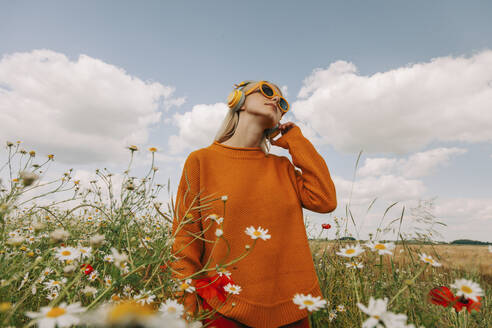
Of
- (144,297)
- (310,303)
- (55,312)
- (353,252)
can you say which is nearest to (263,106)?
(353,252)

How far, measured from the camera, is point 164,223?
3004 mm

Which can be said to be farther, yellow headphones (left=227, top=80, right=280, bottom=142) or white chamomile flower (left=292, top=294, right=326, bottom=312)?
yellow headphones (left=227, top=80, right=280, bottom=142)

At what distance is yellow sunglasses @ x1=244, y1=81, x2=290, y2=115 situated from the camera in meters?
2.35

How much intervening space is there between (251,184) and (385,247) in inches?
42.7

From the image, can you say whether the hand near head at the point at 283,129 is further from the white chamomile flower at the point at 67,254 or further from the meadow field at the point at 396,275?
the white chamomile flower at the point at 67,254

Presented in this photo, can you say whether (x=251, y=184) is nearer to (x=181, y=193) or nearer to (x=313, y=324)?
(x=181, y=193)

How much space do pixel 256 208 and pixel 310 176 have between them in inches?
19.4

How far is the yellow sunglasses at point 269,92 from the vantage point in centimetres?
235

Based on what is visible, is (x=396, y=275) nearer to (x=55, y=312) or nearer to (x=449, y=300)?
(x=449, y=300)

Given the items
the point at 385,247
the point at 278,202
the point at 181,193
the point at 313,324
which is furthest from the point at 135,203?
the point at 313,324

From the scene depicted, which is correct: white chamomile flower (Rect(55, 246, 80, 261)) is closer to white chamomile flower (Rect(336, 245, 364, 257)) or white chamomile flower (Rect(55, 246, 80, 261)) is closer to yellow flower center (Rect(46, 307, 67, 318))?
yellow flower center (Rect(46, 307, 67, 318))

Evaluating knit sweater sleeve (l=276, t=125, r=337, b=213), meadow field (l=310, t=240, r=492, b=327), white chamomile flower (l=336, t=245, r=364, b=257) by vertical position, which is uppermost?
knit sweater sleeve (l=276, t=125, r=337, b=213)

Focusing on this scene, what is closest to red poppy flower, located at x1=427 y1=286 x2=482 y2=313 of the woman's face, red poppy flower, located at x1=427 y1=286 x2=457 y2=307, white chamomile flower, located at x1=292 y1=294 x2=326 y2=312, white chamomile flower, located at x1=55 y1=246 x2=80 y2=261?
red poppy flower, located at x1=427 y1=286 x2=457 y2=307

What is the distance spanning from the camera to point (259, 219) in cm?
194
